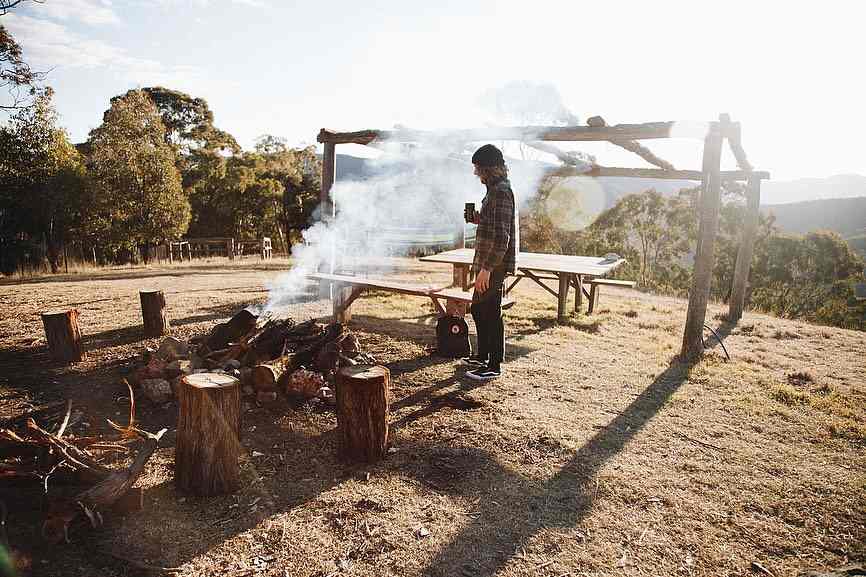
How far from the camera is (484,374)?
4.96 m

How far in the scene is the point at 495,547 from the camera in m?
2.48

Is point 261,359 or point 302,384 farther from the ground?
point 261,359

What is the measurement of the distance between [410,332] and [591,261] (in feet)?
12.6

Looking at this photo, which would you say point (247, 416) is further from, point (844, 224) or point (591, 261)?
point (844, 224)

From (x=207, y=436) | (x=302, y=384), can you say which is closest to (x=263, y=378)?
(x=302, y=384)

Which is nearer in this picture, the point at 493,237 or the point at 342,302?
the point at 493,237

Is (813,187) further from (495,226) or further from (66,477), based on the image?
(66,477)

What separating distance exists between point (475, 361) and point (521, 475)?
7.15 feet

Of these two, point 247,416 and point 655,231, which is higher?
point 655,231

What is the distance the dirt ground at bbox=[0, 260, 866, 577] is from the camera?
2.41 meters

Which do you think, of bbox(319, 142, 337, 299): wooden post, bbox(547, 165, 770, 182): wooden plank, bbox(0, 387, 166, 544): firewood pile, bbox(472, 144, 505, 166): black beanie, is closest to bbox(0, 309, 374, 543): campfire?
bbox(0, 387, 166, 544): firewood pile

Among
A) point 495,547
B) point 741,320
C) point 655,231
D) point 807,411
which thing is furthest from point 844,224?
point 495,547

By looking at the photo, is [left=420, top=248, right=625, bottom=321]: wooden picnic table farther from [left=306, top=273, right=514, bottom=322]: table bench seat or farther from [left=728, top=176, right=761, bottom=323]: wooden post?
[left=728, top=176, right=761, bottom=323]: wooden post

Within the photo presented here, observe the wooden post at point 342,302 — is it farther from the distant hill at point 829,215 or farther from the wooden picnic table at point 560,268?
the distant hill at point 829,215
